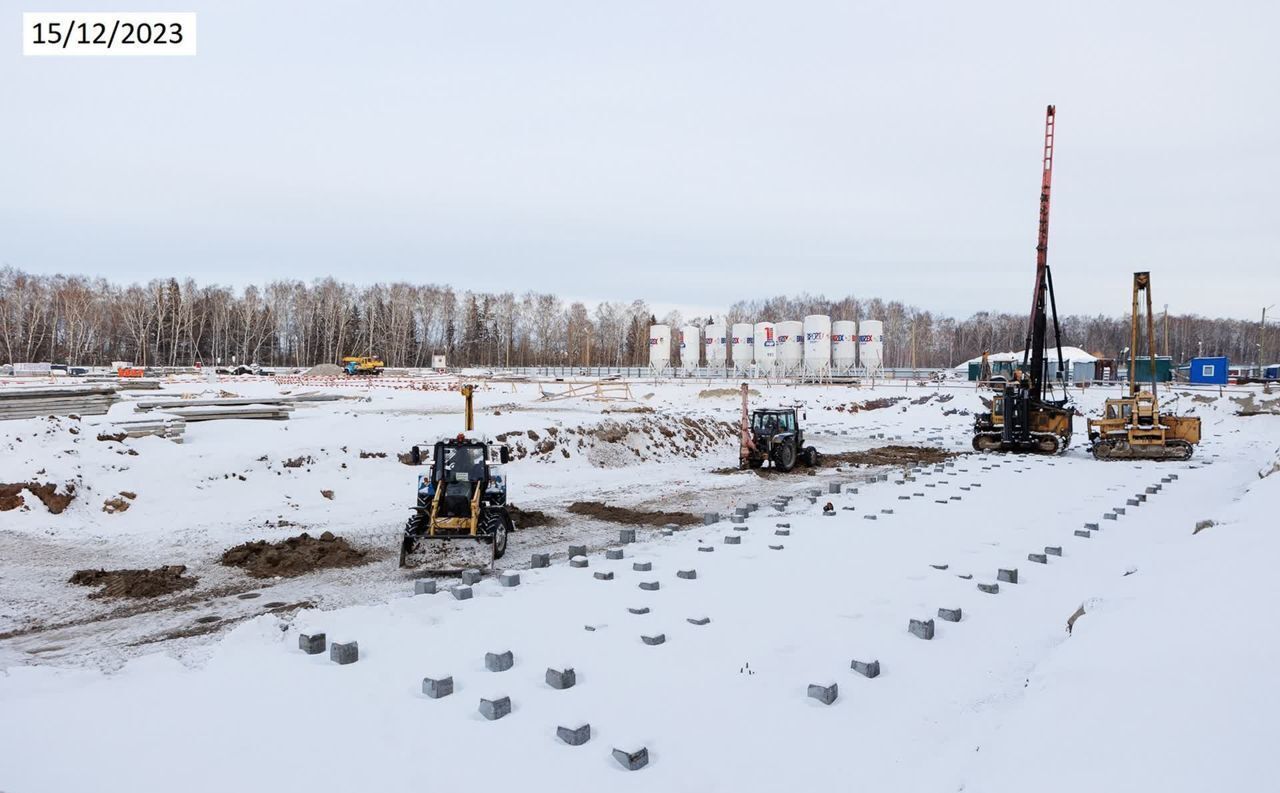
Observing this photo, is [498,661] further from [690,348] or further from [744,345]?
[690,348]

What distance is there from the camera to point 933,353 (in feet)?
355

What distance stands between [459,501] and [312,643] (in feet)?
12.5

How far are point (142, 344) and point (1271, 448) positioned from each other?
8216cm

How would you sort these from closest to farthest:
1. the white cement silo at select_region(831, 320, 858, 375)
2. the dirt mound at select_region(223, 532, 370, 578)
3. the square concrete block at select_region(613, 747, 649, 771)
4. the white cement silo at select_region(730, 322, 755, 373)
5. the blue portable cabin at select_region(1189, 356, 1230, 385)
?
the square concrete block at select_region(613, 747, 649, 771)
the dirt mound at select_region(223, 532, 370, 578)
the blue portable cabin at select_region(1189, 356, 1230, 385)
the white cement silo at select_region(831, 320, 858, 375)
the white cement silo at select_region(730, 322, 755, 373)

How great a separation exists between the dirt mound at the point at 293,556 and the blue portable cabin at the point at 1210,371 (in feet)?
184

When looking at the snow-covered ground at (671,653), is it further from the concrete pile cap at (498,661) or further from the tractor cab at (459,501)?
the tractor cab at (459,501)

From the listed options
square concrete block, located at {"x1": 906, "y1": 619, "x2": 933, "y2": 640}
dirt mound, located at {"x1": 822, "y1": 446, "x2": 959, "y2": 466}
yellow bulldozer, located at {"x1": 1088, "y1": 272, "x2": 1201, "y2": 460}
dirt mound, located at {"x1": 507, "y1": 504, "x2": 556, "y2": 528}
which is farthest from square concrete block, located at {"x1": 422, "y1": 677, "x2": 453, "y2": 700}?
yellow bulldozer, located at {"x1": 1088, "y1": 272, "x2": 1201, "y2": 460}

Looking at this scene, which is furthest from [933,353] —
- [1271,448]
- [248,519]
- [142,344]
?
[248,519]

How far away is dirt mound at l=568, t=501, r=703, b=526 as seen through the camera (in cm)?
1181

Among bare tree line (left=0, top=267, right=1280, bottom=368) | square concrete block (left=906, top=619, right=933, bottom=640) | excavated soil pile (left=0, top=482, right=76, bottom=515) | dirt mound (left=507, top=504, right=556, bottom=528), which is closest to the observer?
square concrete block (left=906, top=619, right=933, bottom=640)

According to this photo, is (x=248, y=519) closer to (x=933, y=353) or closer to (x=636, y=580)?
(x=636, y=580)

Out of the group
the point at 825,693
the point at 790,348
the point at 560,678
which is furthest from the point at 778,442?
the point at 790,348

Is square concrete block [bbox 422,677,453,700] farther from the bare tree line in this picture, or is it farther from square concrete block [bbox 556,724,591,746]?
the bare tree line

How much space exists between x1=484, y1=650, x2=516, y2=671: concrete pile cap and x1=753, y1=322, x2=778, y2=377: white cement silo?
165ft
